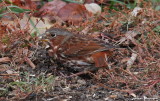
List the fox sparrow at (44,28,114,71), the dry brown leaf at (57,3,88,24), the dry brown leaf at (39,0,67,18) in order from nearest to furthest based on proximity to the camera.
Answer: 1. the fox sparrow at (44,28,114,71)
2. the dry brown leaf at (57,3,88,24)
3. the dry brown leaf at (39,0,67,18)

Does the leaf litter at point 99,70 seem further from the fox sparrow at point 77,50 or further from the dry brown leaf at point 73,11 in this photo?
the dry brown leaf at point 73,11

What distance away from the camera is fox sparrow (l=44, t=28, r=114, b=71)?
4.91 m

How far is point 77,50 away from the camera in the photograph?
16.6ft

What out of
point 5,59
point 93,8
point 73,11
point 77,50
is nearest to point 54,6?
point 73,11

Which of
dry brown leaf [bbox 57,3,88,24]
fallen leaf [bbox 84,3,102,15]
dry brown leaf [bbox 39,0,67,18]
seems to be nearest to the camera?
dry brown leaf [bbox 57,3,88,24]

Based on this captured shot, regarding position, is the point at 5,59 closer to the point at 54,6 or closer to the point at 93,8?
the point at 54,6

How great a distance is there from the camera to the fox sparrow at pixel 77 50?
4.91 metres

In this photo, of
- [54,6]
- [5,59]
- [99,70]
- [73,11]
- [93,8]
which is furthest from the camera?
[93,8]

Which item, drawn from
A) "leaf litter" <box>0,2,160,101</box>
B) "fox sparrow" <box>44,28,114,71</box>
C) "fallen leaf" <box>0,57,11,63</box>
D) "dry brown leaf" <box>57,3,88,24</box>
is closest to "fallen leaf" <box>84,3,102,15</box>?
"dry brown leaf" <box>57,3,88,24</box>

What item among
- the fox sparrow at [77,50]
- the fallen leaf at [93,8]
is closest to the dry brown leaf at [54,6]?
the fallen leaf at [93,8]

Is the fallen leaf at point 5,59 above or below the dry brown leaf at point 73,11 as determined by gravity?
below

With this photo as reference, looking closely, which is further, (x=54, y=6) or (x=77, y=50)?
(x=54, y=6)

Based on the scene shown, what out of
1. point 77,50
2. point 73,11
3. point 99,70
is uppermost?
point 73,11

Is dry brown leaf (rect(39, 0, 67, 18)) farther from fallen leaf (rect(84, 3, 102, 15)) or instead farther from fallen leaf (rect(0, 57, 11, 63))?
fallen leaf (rect(0, 57, 11, 63))
